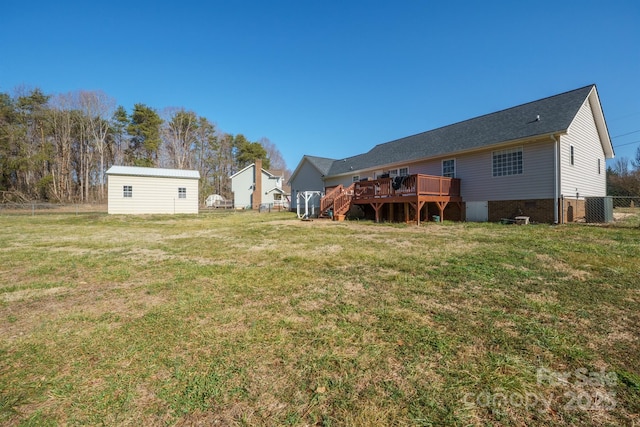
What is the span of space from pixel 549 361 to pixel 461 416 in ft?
3.71

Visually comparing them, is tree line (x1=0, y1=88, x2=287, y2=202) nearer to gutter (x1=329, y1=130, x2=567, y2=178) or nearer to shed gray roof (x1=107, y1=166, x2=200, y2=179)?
shed gray roof (x1=107, y1=166, x2=200, y2=179)

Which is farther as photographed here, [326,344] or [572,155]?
[572,155]

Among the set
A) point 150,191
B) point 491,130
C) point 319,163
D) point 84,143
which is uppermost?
point 84,143

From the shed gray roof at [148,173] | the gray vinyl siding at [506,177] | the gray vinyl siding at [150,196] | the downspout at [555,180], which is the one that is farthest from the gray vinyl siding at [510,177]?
the gray vinyl siding at [150,196]

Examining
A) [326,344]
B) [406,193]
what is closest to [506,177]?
[406,193]

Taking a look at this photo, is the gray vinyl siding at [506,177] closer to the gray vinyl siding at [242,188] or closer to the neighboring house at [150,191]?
the neighboring house at [150,191]

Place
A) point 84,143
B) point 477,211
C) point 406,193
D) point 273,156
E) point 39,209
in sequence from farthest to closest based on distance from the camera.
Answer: point 273,156 → point 84,143 → point 39,209 → point 477,211 → point 406,193

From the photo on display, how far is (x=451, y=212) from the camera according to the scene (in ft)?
48.3

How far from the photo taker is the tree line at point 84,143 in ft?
105

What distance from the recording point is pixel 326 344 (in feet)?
8.36

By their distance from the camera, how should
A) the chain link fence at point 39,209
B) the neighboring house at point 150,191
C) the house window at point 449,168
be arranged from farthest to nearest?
1. the chain link fence at point 39,209
2. the neighboring house at point 150,191
3. the house window at point 449,168

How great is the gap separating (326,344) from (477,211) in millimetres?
13559

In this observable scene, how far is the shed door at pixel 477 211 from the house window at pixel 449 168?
6.14ft

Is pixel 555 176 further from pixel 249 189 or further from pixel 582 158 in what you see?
pixel 249 189
